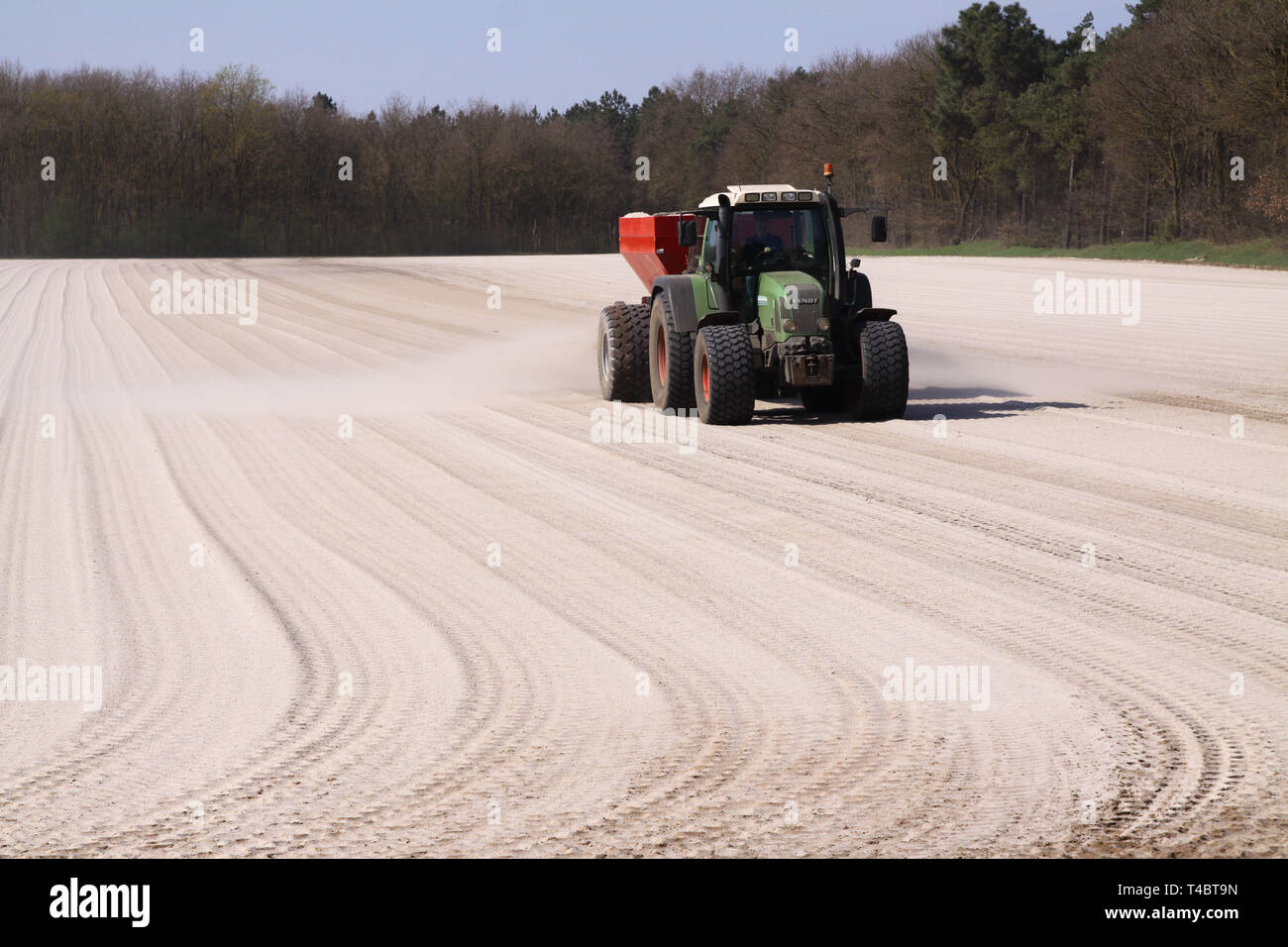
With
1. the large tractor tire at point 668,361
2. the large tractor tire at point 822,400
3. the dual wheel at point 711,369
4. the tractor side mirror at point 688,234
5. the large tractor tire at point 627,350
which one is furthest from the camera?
the large tractor tire at point 627,350

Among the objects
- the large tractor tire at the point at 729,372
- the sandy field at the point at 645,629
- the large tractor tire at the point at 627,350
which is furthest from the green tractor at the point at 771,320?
the sandy field at the point at 645,629

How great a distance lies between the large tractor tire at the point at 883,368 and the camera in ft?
43.8

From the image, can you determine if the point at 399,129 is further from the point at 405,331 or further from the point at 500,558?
the point at 500,558

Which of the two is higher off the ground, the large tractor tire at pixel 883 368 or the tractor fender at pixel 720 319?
the tractor fender at pixel 720 319

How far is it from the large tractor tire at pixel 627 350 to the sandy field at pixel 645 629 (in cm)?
103

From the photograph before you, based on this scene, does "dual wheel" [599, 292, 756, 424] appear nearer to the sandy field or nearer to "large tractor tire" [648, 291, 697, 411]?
"large tractor tire" [648, 291, 697, 411]

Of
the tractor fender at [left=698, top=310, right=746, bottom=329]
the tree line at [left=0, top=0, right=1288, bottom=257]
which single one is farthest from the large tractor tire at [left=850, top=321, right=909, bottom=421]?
the tree line at [left=0, top=0, right=1288, bottom=257]

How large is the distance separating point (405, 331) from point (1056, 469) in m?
17.1

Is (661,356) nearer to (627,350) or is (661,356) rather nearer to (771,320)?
(627,350)

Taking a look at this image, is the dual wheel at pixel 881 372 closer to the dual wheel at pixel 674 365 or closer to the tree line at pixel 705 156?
the dual wheel at pixel 674 365

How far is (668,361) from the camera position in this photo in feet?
46.7
